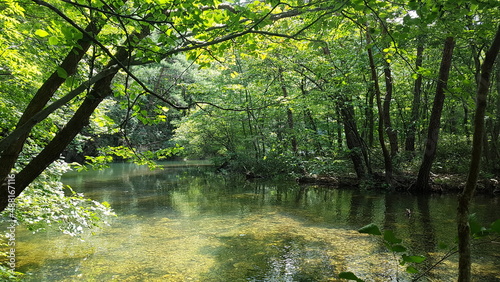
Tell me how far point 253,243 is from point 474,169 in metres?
5.18

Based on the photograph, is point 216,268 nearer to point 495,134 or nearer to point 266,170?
point 495,134

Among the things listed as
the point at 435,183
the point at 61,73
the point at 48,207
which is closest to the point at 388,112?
the point at 435,183

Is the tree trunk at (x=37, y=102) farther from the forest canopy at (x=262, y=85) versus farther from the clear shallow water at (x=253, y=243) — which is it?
the clear shallow water at (x=253, y=243)

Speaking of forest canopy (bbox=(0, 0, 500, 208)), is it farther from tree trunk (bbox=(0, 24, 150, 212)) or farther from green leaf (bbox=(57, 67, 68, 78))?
green leaf (bbox=(57, 67, 68, 78))

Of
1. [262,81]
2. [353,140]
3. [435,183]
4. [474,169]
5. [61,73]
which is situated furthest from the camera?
[353,140]

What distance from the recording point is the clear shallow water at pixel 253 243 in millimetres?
4637

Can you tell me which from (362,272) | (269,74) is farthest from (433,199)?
(269,74)

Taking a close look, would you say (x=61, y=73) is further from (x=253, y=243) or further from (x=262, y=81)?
(x=262, y=81)

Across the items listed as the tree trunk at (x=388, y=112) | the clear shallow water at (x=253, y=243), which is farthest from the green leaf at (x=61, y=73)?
the tree trunk at (x=388, y=112)

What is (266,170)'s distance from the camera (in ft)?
59.8

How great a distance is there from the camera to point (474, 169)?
1228 millimetres

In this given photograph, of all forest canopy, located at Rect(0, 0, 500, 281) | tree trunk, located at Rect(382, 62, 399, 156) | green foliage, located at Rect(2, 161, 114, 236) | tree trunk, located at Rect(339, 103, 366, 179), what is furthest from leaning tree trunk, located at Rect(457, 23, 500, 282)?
tree trunk, located at Rect(382, 62, 399, 156)

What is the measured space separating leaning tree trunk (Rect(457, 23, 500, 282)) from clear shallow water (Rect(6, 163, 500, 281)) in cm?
109

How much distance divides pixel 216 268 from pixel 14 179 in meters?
3.21
